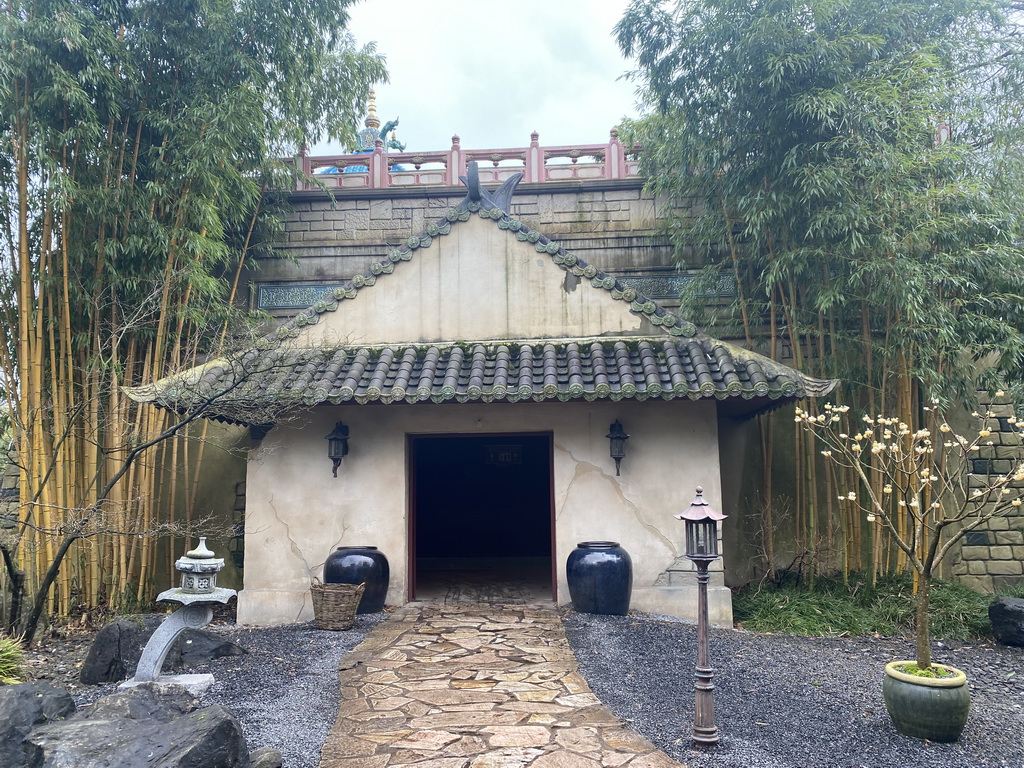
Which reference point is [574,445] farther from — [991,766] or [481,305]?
[991,766]

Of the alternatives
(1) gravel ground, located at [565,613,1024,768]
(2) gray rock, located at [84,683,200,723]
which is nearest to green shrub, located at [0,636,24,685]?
(2) gray rock, located at [84,683,200,723]

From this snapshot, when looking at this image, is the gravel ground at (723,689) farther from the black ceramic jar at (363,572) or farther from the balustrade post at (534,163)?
the balustrade post at (534,163)

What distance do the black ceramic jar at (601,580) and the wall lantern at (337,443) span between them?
8.71 feet

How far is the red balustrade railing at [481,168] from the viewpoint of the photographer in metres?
11.4

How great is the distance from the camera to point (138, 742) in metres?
3.65

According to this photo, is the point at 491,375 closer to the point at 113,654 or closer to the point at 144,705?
the point at 113,654

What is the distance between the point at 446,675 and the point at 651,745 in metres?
1.88

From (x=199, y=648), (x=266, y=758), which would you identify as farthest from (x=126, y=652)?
(x=266, y=758)

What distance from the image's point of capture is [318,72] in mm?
10391

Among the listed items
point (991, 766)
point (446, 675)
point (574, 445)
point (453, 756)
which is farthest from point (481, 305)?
point (991, 766)

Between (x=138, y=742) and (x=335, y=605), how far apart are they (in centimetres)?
329

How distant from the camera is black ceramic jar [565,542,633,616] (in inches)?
287

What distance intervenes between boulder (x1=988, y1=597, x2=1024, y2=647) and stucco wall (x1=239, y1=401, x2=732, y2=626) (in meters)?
2.71

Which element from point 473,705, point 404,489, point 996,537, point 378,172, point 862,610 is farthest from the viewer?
point 378,172
